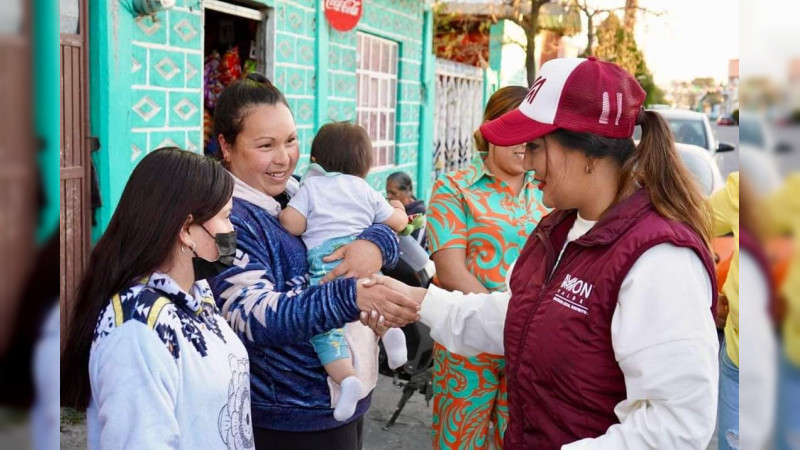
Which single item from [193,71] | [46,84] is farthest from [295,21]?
[46,84]

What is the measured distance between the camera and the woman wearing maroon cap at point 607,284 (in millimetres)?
1838

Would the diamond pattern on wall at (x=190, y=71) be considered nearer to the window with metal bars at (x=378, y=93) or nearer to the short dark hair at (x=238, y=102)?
the short dark hair at (x=238, y=102)

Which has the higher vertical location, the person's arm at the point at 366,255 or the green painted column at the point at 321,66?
the green painted column at the point at 321,66

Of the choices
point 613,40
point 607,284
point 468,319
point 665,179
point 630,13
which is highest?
point 630,13

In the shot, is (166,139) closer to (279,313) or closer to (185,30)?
(185,30)

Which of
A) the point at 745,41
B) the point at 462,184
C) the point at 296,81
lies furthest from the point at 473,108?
the point at 745,41

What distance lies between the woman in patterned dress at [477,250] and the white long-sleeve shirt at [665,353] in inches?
55.5

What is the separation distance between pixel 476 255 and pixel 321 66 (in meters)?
5.12

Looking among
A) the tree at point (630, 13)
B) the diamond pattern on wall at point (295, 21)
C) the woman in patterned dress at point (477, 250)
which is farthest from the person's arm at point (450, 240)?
the tree at point (630, 13)

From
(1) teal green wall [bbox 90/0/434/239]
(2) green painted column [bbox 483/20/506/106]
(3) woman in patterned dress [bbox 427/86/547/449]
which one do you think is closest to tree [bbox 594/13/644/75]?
(2) green painted column [bbox 483/20/506/106]

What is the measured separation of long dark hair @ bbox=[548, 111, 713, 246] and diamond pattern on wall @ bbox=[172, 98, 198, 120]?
13.2 feet

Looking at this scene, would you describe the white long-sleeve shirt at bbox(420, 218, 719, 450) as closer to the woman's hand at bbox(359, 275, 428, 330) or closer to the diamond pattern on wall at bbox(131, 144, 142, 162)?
the woman's hand at bbox(359, 275, 428, 330)

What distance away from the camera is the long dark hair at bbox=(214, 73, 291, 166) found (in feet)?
8.40

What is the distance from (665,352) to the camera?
1.82 m
